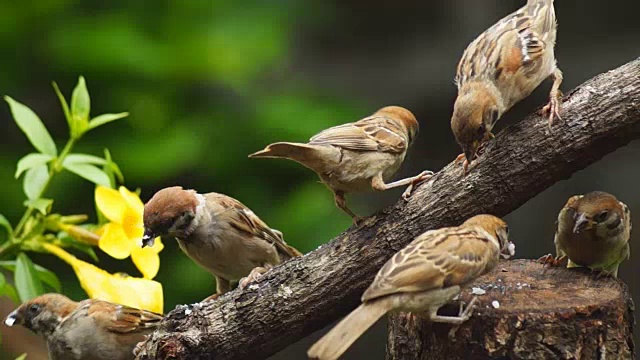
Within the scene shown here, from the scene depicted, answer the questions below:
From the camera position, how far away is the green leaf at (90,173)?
4.00m

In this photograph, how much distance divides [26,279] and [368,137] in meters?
1.22

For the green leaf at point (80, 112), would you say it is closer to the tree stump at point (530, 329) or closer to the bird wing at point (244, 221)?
the bird wing at point (244, 221)

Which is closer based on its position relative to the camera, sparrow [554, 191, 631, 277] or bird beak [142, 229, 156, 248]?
bird beak [142, 229, 156, 248]

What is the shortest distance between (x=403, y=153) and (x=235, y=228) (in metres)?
0.61

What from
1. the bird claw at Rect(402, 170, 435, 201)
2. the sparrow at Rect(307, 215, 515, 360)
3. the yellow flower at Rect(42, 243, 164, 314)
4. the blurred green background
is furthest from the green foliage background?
the sparrow at Rect(307, 215, 515, 360)

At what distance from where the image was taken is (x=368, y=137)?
386 cm

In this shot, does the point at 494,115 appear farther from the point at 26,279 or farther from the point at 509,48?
the point at 26,279

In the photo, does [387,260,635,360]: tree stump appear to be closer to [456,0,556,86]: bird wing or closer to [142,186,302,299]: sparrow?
[142,186,302,299]: sparrow

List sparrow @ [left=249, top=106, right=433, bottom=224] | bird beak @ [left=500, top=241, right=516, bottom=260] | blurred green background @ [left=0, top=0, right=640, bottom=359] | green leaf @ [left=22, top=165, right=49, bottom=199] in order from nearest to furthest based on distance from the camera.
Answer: bird beak @ [left=500, top=241, right=516, bottom=260], sparrow @ [left=249, top=106, right=433, bottom=224], green leaf @ [left=22, top=165, right=49, bottom=199], blurred green background @ [left=0, top=0, right=640, bottom=359]

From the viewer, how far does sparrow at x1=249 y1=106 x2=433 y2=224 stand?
12.3 feet

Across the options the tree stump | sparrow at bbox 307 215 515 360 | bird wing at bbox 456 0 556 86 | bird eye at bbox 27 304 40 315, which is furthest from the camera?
bird eye at bbox 27 304 40 315

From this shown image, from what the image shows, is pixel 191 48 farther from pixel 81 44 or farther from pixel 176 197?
pixel 176 197

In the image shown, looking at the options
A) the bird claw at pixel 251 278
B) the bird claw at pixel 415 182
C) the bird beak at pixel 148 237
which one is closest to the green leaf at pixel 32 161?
the bird beak at pixel 148 237

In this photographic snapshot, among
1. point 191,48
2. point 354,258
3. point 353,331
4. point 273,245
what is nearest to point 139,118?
point 191,48
